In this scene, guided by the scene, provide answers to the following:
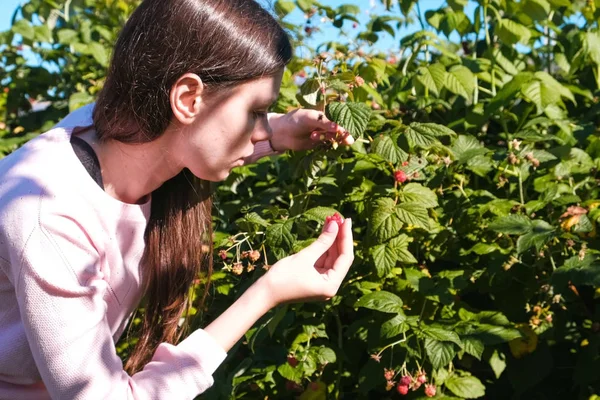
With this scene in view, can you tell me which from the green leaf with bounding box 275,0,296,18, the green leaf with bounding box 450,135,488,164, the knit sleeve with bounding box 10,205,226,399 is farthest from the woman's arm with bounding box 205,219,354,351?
the green leaf with bounding box 275,0,296,18

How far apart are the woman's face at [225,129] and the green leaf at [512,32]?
127 centimetres

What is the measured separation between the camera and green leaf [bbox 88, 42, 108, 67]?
12.0 feet

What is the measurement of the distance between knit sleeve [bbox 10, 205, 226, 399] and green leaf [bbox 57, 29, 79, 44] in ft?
8.01

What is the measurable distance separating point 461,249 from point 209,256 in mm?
806

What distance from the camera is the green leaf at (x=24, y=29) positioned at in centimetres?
407

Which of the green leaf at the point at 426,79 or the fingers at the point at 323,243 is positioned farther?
the green leaf at the point at 426,79

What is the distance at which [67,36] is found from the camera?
3912 mm

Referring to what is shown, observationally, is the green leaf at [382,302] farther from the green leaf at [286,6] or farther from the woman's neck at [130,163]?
the green leaf at [286,6]

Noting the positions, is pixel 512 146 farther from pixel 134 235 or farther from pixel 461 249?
pixel 134 235

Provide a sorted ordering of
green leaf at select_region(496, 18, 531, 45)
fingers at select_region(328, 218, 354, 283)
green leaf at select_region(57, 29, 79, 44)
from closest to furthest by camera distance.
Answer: fingers at select_region(328, 218, 354, 283)
green leaf at select_region(496, 18, 531, 45)
green leaf at select_region(57, 29, 79, 44)

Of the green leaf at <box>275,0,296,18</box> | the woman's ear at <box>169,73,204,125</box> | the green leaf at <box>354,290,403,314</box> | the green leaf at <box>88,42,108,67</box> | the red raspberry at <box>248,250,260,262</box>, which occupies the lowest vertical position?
the green leaf at <box>88,42,108,67</box>

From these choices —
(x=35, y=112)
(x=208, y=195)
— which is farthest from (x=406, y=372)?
(x=35, y=112)

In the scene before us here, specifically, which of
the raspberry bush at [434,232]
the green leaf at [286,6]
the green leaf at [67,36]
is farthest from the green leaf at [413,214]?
the green leaf at [67,36]

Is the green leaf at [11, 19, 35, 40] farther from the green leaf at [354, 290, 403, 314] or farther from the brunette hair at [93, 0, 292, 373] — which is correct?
the green leaf at [354, 290, 403, 314]
